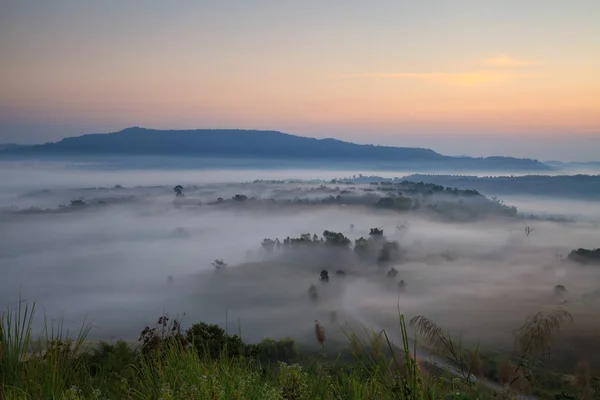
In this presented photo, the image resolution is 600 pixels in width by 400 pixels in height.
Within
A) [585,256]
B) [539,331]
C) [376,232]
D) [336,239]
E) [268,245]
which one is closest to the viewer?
[539,331]

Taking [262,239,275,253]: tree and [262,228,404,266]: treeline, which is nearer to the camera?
[262,228,404,266]: treeline

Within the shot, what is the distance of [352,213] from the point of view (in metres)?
53.2

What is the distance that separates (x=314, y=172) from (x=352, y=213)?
5656 mm

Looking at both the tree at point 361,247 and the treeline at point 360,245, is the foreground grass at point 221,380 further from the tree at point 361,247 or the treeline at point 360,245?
the treeline at point 360,245

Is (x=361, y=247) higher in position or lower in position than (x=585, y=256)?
lower

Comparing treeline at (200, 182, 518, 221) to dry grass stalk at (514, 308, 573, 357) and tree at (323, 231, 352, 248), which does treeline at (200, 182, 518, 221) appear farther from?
dry grass stalk at (514, 308, 573, 357)

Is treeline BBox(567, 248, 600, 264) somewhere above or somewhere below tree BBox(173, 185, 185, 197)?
below

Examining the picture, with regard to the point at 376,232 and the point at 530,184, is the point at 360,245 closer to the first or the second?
the point at 376,232

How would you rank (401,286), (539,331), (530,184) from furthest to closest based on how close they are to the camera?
(401,286), (530,184), (539,331)

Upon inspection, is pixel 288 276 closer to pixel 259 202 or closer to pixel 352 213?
pixel 352 213

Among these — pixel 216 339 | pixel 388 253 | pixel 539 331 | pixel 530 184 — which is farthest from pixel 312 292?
pixel 539 331

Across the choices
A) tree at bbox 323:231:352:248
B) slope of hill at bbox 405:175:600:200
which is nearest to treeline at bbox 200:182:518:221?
slope of hill at bbox 405:175:600:200

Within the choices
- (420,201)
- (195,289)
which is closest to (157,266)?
(195,289)

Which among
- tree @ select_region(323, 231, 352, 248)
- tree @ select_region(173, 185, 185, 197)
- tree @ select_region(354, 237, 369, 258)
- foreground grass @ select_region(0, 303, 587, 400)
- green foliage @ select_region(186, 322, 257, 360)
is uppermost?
foreground grass @ select_region(0, 303, 587, 400)
